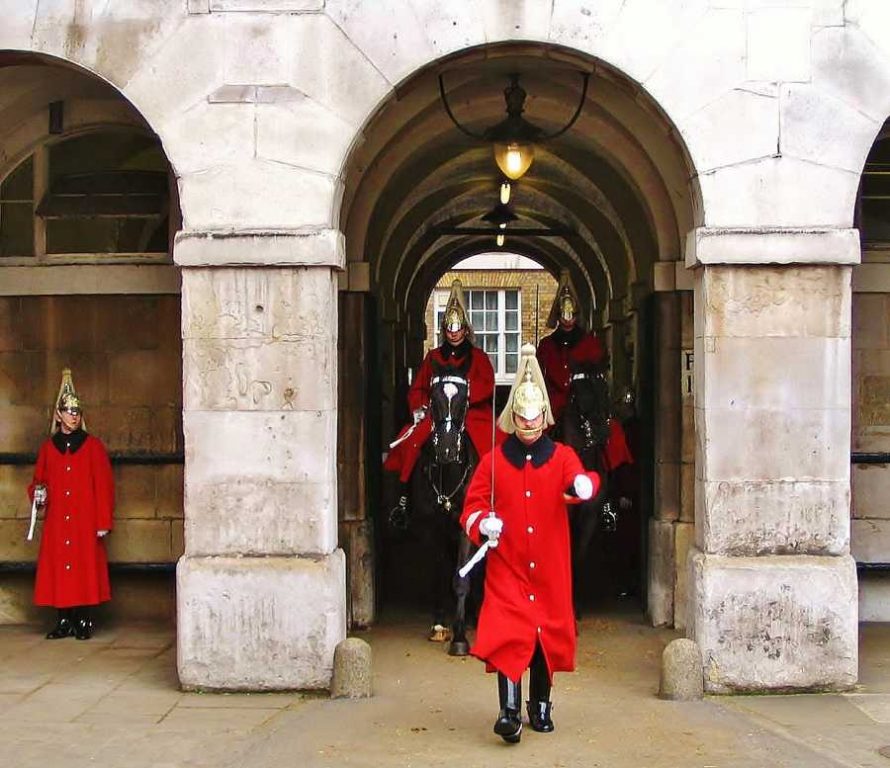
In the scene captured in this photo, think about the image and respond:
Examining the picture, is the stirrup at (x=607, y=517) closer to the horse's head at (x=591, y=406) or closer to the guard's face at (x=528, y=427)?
the horse's head at (x=591, y=406)

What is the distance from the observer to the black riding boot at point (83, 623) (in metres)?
10.6

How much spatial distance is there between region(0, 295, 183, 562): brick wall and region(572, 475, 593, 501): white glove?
4.67m

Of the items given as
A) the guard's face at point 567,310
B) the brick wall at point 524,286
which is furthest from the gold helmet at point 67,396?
the brick wall at point 524,286

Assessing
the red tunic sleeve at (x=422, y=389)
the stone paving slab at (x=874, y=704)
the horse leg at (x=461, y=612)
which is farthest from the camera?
the red tunic sleeve at (x=422, y=389)

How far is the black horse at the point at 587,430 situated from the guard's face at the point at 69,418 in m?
3.77

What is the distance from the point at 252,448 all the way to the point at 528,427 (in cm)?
205

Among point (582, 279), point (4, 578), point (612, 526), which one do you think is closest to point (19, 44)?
point (4, 578)

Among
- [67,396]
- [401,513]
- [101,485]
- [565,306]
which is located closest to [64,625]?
[101,485]

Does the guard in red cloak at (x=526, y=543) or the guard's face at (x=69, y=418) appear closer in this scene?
the guard in red cloak at (x=526, y=543)

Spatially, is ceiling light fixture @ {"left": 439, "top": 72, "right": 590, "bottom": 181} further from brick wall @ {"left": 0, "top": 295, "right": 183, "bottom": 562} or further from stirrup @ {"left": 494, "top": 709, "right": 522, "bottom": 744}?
stirrup @ {"left": 494, "top": 709, "right": 522, "bottom": 744}

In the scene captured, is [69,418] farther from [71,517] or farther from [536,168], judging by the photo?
[536,168]

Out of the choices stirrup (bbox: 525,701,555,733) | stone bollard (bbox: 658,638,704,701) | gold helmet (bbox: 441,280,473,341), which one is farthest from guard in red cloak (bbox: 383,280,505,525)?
stirrup (bbox: 525,701,555,733)

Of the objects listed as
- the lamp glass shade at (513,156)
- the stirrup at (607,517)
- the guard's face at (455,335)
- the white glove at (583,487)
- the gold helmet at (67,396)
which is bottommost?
the stirrup at (607,517)

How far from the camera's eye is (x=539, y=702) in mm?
7801
